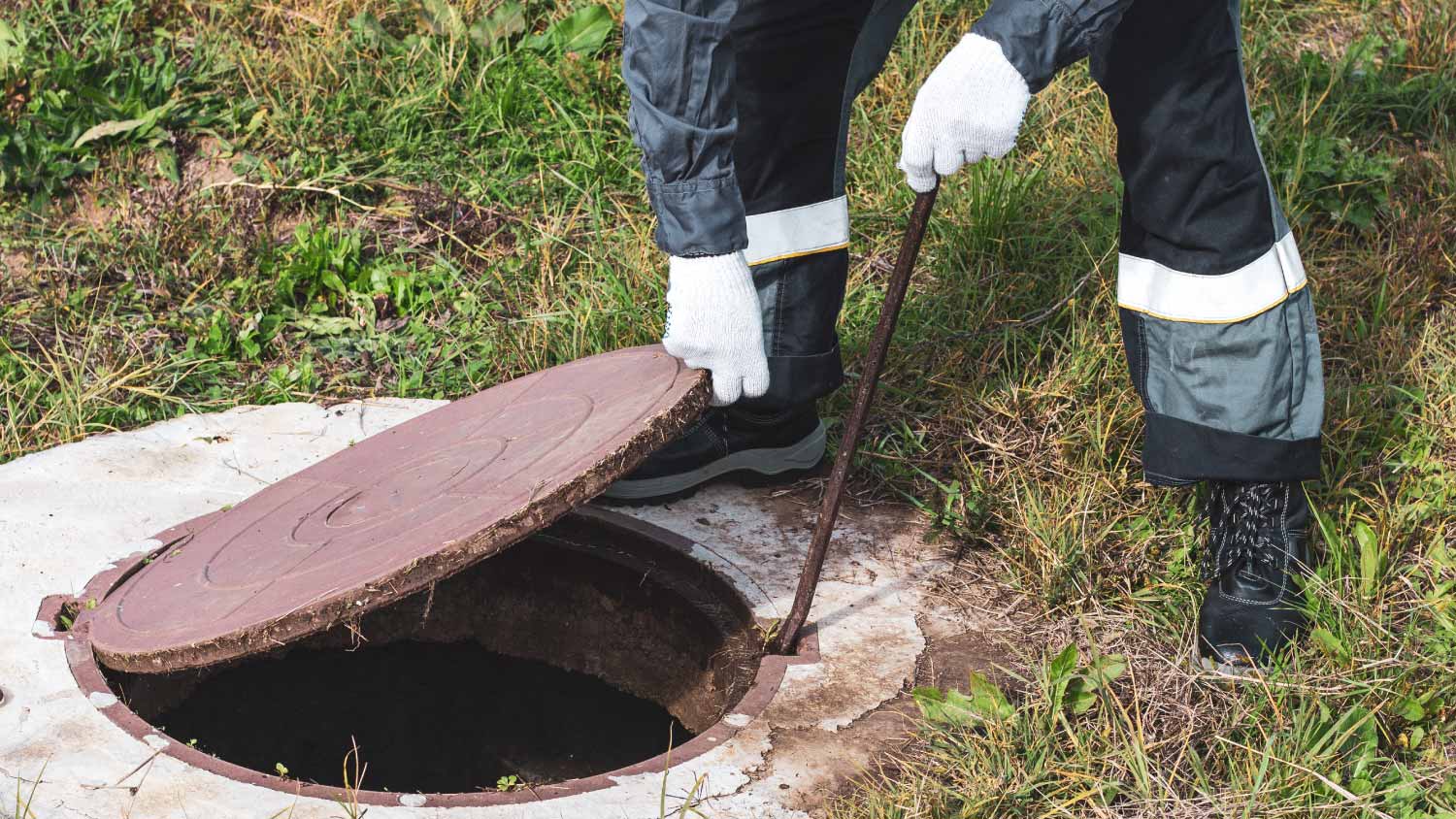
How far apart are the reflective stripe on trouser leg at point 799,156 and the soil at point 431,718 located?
0.78 m

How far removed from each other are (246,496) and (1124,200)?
1.83m

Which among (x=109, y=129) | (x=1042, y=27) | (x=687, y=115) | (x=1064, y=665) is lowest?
(x=1064, y=665)

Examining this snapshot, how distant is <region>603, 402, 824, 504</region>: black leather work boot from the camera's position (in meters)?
2.86

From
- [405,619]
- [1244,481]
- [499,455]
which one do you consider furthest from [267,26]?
[1244,481]

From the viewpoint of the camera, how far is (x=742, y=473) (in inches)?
117

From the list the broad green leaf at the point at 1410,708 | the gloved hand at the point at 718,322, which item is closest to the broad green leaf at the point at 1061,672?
the broad green leaf at the point at 1410,708

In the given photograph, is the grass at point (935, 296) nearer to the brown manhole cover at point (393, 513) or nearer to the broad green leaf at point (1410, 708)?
the broad green leaf at point (1410, 708)

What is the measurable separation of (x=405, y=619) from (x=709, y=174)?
4.67ft

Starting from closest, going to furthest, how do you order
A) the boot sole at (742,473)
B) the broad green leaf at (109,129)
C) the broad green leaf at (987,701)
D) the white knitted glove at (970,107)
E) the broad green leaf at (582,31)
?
the white knitted glove at (970,107) < the broad green leaf at (987,701) < the boot sole at (742,473) < the broad green leaf at (109,129) < the broad green leaf at (582,31)

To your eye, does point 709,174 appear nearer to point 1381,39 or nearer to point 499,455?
point 499,455

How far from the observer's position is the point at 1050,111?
3936 millimetres

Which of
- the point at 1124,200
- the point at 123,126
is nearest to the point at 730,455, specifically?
the point at 1124,200

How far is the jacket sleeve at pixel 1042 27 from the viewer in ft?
6.52

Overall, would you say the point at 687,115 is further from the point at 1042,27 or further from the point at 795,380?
the point at 795,380
